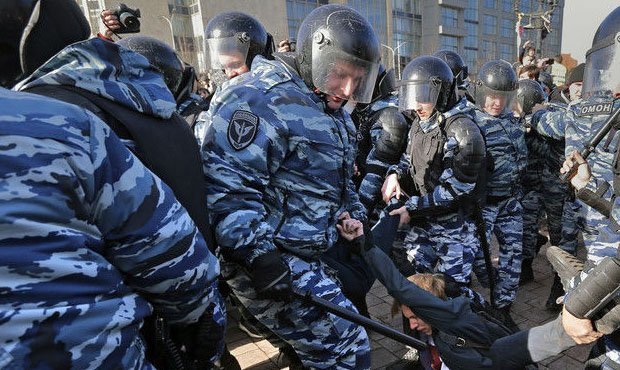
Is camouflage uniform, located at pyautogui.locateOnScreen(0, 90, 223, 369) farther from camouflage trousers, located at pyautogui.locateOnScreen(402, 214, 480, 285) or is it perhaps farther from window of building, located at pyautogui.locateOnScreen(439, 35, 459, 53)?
window of building, located at pyautogui.locateOnScreen(439, 35, 459, 53)

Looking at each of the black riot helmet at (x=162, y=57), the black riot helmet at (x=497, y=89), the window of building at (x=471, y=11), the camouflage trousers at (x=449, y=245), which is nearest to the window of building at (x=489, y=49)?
the window of building at (x=471, y=11)

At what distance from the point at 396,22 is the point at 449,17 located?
9574 millimetres

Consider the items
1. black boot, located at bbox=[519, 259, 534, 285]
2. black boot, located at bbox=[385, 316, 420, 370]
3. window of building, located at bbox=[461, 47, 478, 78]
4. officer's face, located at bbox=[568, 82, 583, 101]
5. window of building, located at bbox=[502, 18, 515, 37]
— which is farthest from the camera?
window of building, located at bbox=[502, 18, 515, 37]

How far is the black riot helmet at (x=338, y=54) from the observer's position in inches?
75.7

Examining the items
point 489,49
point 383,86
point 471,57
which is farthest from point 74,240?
point 489,49

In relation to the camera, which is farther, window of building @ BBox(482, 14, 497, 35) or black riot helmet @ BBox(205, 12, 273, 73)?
window of building @ BBox(482, 14, 497, 35)

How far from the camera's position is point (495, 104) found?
11.9 feet

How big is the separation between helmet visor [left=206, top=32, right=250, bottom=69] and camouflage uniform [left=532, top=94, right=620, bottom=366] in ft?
8.64

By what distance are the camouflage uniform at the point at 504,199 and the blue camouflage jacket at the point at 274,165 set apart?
2035mm

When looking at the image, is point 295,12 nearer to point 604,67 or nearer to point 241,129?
point 604,67

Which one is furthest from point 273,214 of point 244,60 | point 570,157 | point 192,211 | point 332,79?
point 570,157

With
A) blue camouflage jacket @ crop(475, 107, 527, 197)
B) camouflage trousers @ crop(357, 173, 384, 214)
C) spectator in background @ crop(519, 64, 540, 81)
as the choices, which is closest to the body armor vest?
camouflage trousers @ crop(357, 173, 384, 214)

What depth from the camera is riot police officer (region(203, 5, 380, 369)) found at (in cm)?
167

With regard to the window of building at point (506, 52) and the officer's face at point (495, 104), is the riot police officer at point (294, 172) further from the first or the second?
the window of building at point (506, 52)
